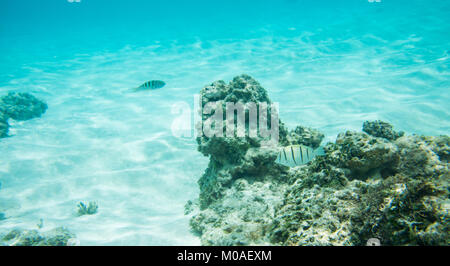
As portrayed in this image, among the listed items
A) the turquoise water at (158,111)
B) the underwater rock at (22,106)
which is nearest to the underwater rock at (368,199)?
the turquoise water at (158,111)

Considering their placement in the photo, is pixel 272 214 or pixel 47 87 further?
pixel 47 87

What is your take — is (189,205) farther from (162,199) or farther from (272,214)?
(272,214)

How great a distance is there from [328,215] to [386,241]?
478mm

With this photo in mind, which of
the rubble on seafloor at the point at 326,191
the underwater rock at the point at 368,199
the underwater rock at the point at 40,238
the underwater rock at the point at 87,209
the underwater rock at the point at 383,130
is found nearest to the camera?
the underwater rock at the point at 368,199

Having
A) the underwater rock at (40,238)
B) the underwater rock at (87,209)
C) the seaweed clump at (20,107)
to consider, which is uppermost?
the seaweed clump at (20,107)

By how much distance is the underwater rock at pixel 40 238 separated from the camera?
376cm

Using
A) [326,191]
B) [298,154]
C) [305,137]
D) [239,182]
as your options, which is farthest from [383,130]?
[239,182]

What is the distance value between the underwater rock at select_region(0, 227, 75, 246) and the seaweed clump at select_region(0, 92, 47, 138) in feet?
26.0

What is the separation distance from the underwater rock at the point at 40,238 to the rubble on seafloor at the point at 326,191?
2.00 meters

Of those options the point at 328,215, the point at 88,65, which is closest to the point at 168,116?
the point at 328,215

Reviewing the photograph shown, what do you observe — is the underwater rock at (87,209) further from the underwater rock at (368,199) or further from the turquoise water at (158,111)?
the underwater rock at (368,199)

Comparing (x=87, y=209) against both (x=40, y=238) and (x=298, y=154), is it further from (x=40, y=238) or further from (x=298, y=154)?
(x=298, y=154)

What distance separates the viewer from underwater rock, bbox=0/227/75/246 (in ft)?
12.3

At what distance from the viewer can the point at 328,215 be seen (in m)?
2.28
